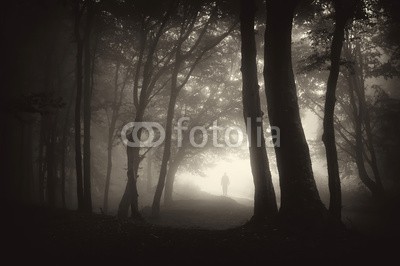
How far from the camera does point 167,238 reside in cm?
788

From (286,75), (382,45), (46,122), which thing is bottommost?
(286,75)

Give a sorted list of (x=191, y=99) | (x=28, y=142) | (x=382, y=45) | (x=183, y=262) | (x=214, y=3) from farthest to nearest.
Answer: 1. (x=191, y=99)
2. (x=28, y=142)
3. (x=382, y=45)
4. (x=214, y=3)
5. (x=183, y=262)

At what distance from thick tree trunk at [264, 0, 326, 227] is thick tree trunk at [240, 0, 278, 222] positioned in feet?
3.63

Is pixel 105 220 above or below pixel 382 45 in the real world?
below

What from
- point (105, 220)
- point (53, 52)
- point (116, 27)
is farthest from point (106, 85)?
point (105, 220)

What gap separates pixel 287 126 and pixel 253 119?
1.75 metres

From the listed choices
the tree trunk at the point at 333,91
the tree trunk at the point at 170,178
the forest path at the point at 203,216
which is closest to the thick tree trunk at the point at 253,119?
the tree trunk at the point at 333,91

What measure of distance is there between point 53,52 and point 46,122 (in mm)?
4997

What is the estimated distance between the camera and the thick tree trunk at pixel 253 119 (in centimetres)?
952

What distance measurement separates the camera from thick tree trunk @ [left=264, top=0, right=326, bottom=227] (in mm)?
8008

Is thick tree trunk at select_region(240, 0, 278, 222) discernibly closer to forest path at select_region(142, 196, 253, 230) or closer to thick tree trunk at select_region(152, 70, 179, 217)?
forest path at select_region(142, 196, 253, 230)

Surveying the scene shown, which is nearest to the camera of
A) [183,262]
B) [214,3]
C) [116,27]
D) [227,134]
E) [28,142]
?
[183,262]

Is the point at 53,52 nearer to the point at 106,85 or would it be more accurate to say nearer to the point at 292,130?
the point at 106,85

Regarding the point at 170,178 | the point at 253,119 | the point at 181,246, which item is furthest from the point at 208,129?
the point at 181,246
